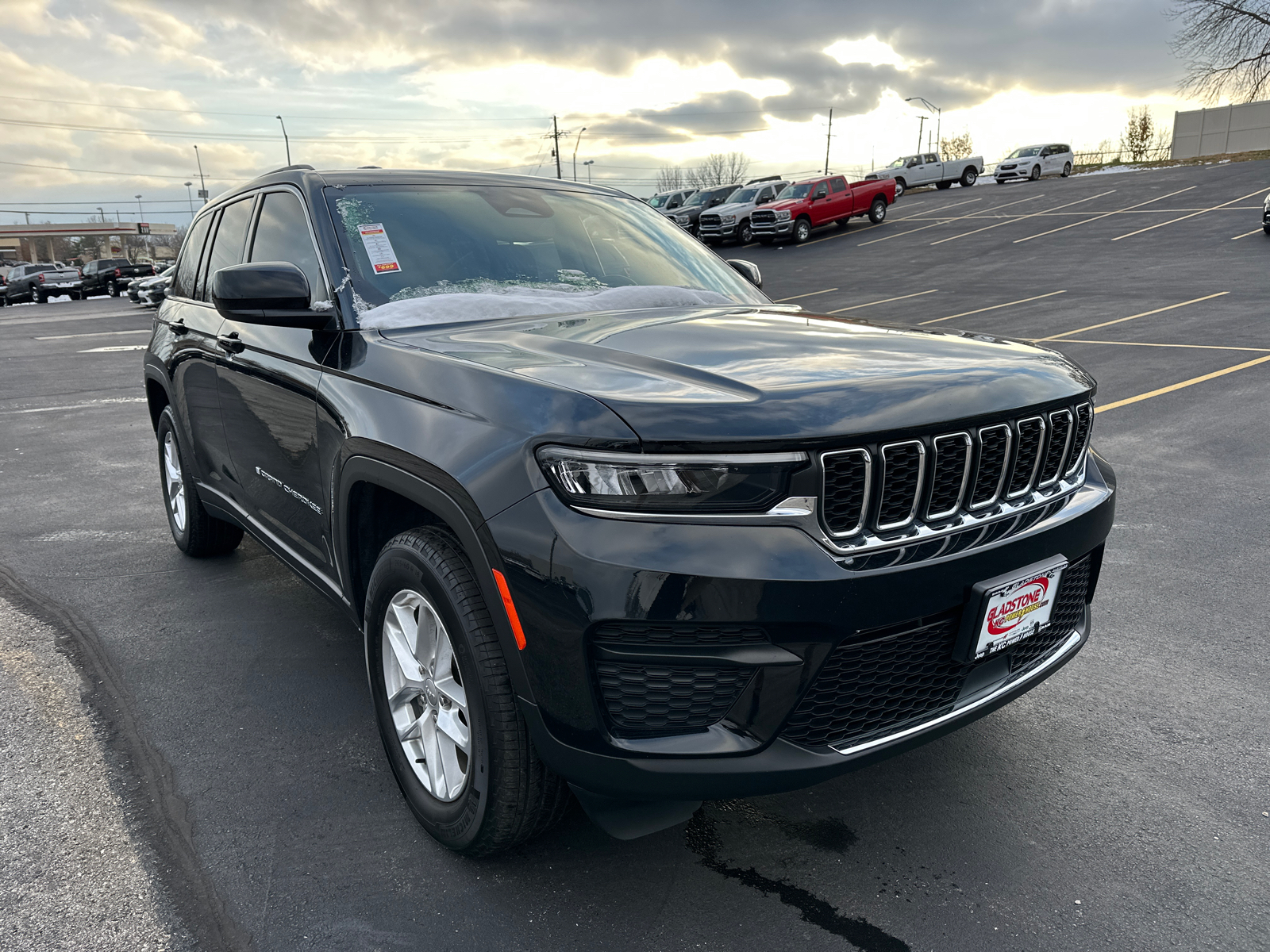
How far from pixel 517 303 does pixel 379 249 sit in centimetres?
49

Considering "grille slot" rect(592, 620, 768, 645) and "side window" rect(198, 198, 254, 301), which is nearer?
"grille slot" rect(592, 620, 768, 645)

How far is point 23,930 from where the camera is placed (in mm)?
2248

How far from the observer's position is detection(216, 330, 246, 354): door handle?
11.7ft

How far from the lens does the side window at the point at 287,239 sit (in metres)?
3.13

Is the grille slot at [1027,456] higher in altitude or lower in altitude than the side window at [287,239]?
lower

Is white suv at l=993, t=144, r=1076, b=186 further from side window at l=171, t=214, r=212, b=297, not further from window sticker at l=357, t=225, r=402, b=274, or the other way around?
window sticker at l=357, t=225, r=402, b=274

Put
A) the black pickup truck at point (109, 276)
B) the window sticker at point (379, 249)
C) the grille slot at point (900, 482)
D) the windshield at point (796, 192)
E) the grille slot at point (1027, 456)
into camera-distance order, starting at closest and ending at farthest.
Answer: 1. the grille slot at point (900, 482)
2. the grille slot at point (1027, 456)
3. the window sticker at point (379, 249)
4. the windshield at point (796, 192)
5. the black pickup truck at point (109, 276)

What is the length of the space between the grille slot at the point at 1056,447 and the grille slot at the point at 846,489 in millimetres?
703

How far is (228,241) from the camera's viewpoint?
414 cm

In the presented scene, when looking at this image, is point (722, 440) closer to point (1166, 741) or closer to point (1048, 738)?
point (1048, 738)

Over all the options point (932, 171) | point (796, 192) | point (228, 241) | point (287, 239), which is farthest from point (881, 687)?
point (932, 171)

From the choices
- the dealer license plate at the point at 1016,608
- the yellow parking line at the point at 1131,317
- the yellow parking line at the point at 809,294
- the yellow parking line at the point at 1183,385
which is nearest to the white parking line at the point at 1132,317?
the yellow parking line at the point at 1131,317

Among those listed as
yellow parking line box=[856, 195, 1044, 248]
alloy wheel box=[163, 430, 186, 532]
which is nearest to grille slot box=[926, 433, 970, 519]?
alloy wheel box=[163, 430, 186, 532]

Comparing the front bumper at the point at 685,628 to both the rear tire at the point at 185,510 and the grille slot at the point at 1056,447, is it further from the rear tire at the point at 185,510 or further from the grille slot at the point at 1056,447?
the rear tire at the point at 185,510
